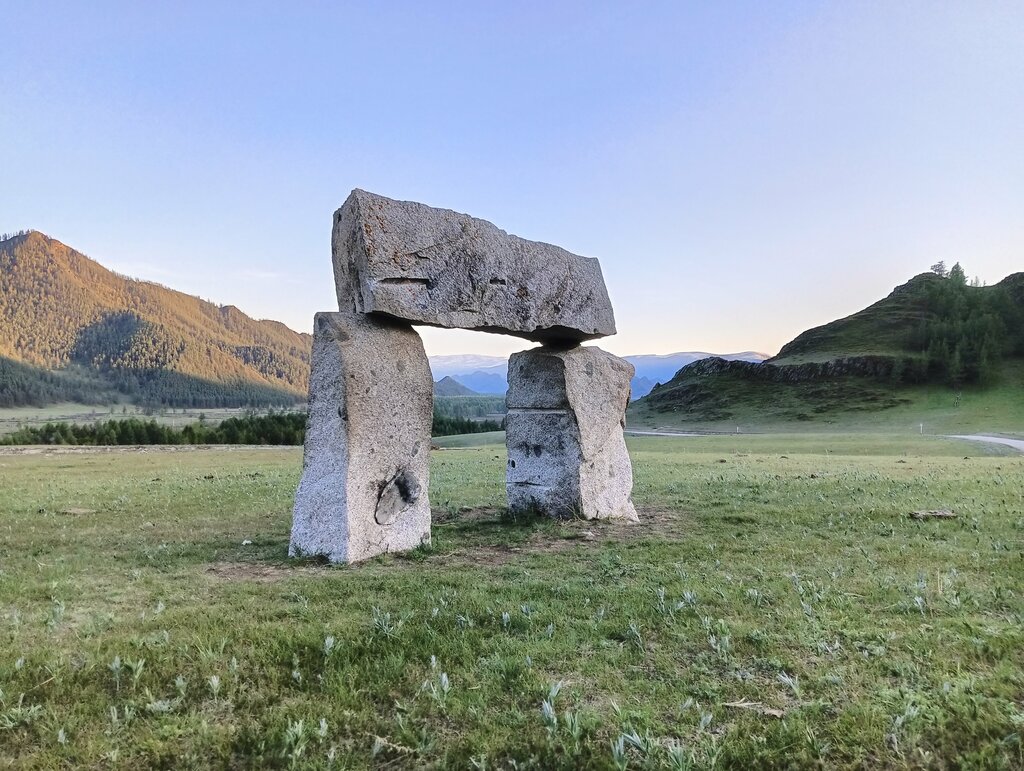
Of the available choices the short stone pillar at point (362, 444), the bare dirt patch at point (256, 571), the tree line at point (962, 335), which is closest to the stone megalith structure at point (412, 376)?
the short stone pillar at point (362, 444)

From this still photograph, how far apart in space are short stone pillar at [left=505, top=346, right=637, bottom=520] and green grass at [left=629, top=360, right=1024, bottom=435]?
64645 mm

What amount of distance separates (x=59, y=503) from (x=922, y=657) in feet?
56.8

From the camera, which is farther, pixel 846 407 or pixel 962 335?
pixel 962 335

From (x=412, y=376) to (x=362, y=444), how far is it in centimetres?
145

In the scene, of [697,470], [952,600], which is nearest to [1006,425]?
[697,470]

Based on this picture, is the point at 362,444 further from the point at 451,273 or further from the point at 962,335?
the point at 962,335

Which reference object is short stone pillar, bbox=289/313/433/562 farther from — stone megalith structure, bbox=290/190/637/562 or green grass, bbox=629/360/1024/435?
green grass, bbox=629/360/1024/435

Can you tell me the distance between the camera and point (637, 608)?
668 cm

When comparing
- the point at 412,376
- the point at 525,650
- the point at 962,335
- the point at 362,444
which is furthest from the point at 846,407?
the point at 525,650

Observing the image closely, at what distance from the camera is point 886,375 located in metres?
94.8

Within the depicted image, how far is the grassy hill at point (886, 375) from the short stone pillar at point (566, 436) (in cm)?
6852

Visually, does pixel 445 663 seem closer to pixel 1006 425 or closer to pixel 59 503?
pixel 59 503

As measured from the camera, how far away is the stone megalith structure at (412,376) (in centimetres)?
950

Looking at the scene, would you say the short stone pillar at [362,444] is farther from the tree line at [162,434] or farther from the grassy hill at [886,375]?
the grassy hill at [886,375]
